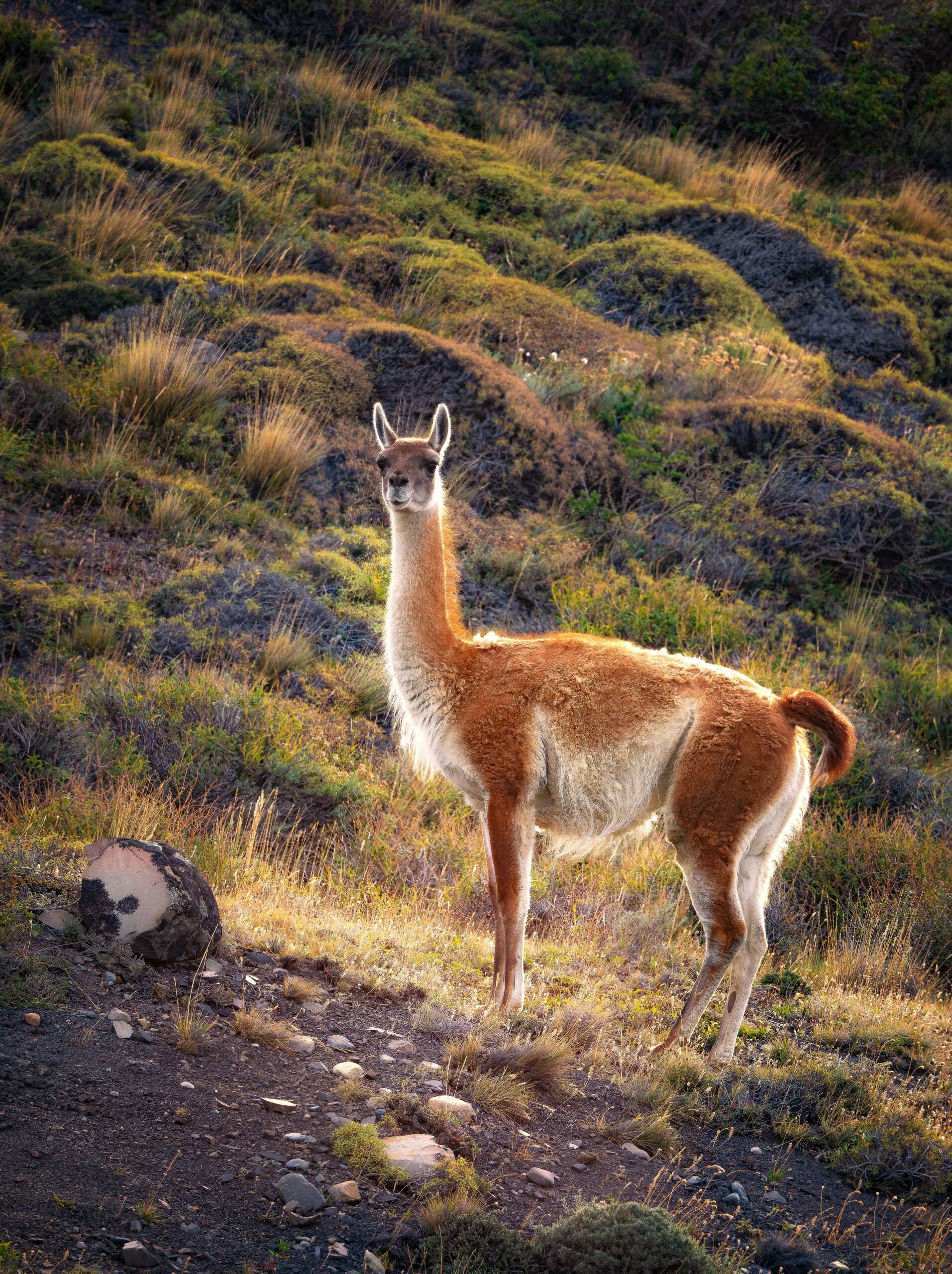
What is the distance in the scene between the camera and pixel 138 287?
12703mm

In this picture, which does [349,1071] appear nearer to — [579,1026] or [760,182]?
[579,1026]

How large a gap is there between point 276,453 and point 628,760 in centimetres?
676

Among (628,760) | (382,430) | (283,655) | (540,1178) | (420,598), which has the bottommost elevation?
(283,655)

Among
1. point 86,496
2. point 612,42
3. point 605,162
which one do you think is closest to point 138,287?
point 86,496

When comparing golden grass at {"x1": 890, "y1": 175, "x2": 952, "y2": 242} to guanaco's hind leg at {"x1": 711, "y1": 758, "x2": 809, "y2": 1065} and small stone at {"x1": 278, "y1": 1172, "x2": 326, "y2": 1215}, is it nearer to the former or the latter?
guanaco's hind leg at {"x1": 711, "y1": 758, "x2": 809, "y2": 1065}

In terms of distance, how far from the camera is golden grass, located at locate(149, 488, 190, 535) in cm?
1016

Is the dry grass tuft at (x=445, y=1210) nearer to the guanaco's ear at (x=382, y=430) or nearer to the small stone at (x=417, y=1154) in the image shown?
the small stone at (x=417, y=1154)

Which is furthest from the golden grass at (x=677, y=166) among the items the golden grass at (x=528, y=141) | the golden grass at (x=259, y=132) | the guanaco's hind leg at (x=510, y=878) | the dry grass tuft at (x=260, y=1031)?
the dry grass tuft at (x=260, y=1031)

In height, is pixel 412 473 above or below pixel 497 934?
above

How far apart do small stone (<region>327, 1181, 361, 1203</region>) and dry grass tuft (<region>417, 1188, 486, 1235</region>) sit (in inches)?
8.2

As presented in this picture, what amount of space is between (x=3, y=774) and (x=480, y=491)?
6354mm

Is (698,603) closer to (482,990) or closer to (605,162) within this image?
(482,990)

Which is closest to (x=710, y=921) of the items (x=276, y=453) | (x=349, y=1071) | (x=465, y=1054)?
(x=465, y=1054)

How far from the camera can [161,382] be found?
1100 centimetres
